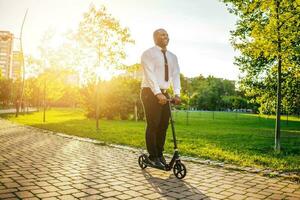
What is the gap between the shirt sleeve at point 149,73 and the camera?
4.92 metres

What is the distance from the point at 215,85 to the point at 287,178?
300 ft

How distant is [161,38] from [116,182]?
Answer: 2488 millimetres

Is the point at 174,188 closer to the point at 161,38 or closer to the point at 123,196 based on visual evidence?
the point at 123,196

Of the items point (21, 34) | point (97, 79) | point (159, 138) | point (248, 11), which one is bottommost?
point (159, 138)

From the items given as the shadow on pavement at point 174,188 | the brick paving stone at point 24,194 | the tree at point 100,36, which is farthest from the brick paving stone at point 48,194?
the tree at point 100,36

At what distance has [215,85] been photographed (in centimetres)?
9450

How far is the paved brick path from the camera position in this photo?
13.1ft

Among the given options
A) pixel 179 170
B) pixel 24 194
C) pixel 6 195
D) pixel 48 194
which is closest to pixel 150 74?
pixel 179 170

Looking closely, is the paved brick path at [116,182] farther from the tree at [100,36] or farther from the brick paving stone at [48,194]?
the tree at [100,36]

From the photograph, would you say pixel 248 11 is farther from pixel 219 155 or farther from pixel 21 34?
pixel 21 34

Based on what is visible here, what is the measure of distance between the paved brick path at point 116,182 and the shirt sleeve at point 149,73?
4.82ft

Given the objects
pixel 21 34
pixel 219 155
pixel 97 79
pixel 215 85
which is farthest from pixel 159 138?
pixel 215 85

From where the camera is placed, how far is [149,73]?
198 inches

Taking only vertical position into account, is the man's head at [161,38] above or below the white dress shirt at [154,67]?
above
